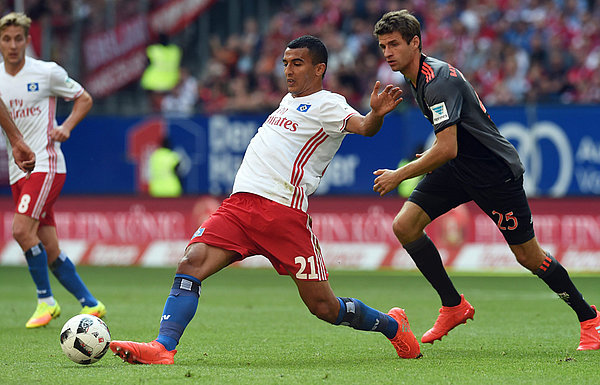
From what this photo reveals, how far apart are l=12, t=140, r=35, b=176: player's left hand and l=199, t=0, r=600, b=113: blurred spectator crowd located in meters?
10.0

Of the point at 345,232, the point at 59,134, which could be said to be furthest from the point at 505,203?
the point at 345,232

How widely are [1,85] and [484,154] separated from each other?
15.0 ft

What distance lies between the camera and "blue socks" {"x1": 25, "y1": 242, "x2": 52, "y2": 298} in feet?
29.9

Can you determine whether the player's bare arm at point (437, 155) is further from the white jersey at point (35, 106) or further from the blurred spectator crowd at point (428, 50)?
the blurred spectator crowd at point (428, 50)

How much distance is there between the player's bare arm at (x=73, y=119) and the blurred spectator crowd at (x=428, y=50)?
8.71 metres

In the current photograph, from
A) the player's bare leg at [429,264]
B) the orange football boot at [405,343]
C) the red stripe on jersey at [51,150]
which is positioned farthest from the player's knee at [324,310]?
the red stripe on jersey at [51,150]

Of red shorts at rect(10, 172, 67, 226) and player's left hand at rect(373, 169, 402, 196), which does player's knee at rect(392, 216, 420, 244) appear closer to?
player's left hand at rect(373, 169, 402, 196)

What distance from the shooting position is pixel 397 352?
6.96 meters

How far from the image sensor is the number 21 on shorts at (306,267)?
6449 mm

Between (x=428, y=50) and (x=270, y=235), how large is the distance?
1369cm

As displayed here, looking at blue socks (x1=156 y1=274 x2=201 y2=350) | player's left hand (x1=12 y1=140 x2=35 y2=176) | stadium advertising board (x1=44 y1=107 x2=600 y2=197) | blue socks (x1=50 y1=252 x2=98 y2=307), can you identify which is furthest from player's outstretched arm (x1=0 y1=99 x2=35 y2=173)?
stadium advertising board (x1=44 y1=107 x2=600 y2=197)

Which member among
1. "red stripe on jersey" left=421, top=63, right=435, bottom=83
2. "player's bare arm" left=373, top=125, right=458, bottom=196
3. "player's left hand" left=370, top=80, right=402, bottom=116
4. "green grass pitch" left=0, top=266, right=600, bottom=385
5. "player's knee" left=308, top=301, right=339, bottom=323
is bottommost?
"green grass pitch" left=0, top=266, right=600, bottom=385

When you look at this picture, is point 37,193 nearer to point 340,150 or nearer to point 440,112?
point 440,112

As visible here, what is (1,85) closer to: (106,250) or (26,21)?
(26,21)
